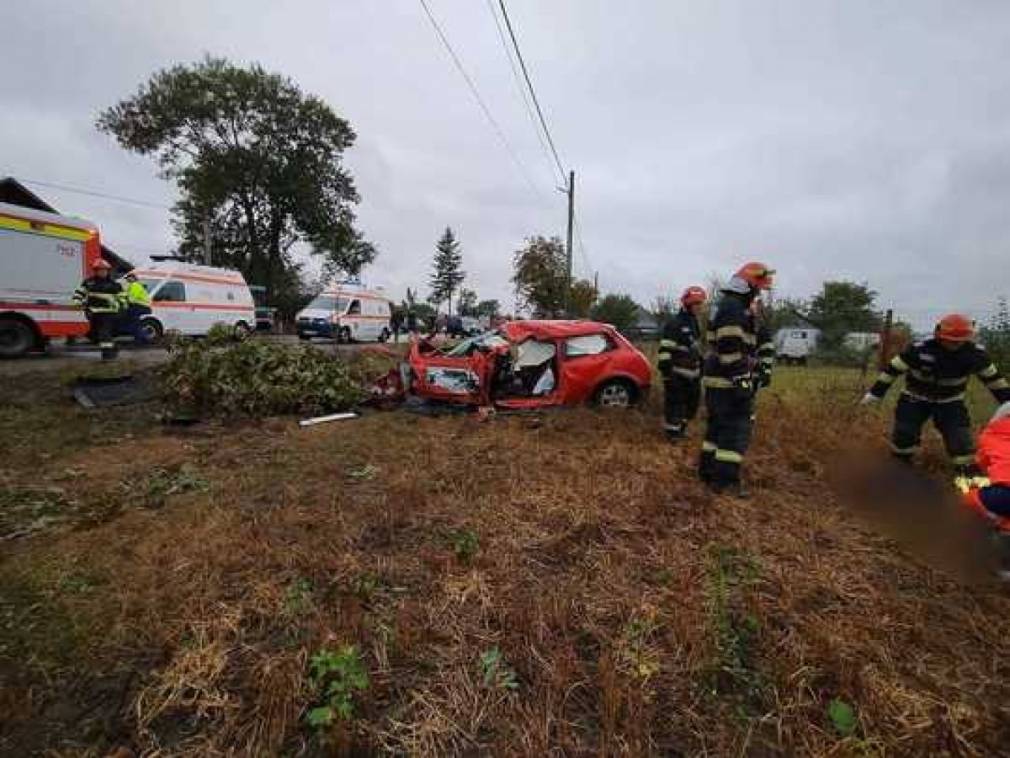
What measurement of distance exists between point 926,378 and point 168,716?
5628mm

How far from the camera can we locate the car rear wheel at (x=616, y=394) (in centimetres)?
688

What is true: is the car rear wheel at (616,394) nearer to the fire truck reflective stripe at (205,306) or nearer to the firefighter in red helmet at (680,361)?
the firefighter in red helmet at (680,361)

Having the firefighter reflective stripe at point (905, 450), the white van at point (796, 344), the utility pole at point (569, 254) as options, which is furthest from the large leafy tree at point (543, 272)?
the firefighter reflective stripe at point (905, 450)

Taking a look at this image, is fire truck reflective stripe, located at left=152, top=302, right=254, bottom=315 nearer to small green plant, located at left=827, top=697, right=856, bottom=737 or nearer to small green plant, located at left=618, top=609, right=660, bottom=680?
small green plant, located at left=618, top=609, right=660, bottom=680

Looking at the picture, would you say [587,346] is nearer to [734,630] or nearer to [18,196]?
[734,630]

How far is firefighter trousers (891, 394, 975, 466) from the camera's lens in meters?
4.36

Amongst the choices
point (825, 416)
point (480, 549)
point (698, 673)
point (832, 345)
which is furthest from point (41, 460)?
point (832, 345)

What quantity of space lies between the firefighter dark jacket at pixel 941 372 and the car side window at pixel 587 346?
313 cm

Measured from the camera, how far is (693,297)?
582cm

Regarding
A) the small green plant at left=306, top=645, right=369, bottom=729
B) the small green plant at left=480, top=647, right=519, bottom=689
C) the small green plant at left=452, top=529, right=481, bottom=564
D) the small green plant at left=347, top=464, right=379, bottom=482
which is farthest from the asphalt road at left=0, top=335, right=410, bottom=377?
the small green plant at left=480, top=647, right=519, bottom=689

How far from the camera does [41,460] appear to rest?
440cm

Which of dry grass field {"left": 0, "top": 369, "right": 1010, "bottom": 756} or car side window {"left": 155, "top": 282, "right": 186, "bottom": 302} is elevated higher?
car side window {"left": 155, "top": 282, "right": 186, "bottom": 302}

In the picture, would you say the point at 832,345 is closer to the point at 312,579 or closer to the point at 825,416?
the point at 825,416

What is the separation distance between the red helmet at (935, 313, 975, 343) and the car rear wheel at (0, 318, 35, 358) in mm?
13582
